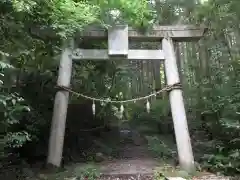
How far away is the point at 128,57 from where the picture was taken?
7074 millimetres

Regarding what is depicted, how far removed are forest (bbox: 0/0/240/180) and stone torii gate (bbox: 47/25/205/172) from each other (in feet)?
0.85

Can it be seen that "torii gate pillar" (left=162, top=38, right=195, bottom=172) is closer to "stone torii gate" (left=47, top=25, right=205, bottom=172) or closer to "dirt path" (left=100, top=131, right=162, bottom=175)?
"stone torii gate" (left=47, top=25, right=205, bottom=172)

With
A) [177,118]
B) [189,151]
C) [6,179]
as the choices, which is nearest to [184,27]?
[177,118]

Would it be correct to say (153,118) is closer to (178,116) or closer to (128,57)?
(178,116)

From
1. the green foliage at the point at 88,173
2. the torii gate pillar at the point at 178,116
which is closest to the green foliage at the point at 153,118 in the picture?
the torii gate pillar at the point at 178,116

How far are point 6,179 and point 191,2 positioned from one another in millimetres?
7245

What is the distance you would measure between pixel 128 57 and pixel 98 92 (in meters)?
2.40

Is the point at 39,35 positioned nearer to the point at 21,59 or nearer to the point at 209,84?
the point at 21,59

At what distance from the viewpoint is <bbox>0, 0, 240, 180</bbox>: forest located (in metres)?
5.06

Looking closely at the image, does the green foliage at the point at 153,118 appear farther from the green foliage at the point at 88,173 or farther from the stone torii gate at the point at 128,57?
the green foliage at the point at 88,173

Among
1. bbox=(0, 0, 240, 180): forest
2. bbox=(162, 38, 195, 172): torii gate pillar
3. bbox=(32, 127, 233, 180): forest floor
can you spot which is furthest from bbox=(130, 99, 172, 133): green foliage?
bbox=(162, 38, 195, 172): torii gate pillar

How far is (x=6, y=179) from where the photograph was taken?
552 cm

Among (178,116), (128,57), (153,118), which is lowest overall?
(178,116)

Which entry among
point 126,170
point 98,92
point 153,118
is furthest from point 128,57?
point 153,118
